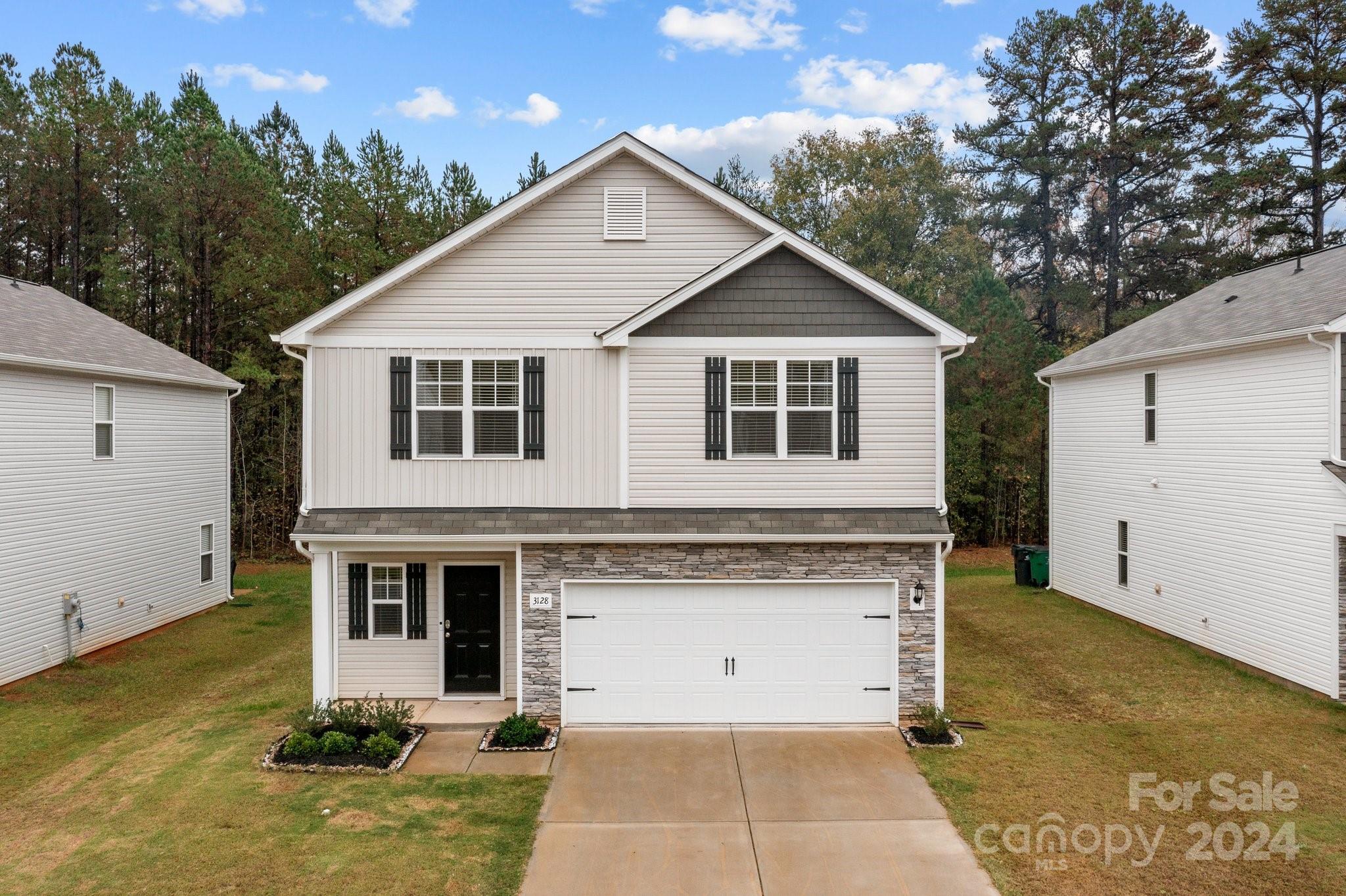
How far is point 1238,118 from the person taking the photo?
76.5ft

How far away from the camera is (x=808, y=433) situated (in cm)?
1052

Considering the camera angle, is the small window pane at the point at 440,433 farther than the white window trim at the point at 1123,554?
No

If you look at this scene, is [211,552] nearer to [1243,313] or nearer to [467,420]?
[467,420]

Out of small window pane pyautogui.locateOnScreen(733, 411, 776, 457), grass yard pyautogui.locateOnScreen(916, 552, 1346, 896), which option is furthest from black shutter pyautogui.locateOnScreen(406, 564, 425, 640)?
grass yard pyautogui.locateOnScreen(916, 552, 1346, 896)

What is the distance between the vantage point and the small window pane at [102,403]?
1426 centimetres

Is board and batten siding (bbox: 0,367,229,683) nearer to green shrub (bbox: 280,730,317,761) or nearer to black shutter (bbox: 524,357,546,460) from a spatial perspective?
green shrub (bbox: 280,730,317,761)

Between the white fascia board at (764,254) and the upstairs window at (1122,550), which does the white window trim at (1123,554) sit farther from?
the white fascia board at (764,254)

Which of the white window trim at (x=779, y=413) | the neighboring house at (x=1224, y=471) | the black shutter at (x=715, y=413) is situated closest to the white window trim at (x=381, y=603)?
the black shutter at (x=715, y=413)

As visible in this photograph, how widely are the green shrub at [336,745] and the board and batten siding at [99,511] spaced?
6.91 metres

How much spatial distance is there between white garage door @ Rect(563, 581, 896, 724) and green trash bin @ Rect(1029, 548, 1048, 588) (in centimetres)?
1143

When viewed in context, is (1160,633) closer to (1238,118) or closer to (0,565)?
(1238,118)

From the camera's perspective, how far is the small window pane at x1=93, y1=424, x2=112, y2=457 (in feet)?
46.8

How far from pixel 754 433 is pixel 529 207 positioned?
4.72m

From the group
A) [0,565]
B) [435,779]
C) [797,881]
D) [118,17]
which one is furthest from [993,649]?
[118,17]
